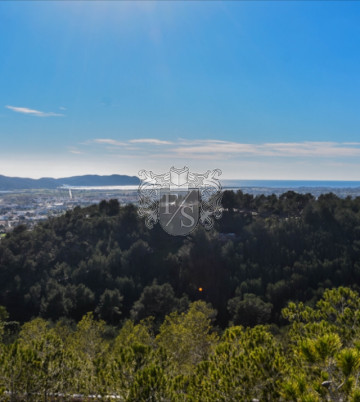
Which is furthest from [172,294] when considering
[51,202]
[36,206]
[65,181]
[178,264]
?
[65,181]

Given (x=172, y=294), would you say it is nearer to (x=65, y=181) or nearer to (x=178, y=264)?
(x=178, y=264)

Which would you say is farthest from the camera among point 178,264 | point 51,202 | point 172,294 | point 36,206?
point 51,202

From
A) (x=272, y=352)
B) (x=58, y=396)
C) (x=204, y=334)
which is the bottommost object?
(x=204, y=334)

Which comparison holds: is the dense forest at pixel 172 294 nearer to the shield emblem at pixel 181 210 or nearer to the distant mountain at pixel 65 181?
the shield emblem at pixel 181 210

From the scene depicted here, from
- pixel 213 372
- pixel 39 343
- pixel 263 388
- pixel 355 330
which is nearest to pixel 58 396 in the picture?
pixel 39 343

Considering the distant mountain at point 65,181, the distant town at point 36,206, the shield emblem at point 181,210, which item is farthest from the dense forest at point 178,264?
the distant mountain at point 65,181

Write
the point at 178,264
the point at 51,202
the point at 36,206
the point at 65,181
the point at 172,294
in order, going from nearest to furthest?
the point at 172,294 → the point at 178,264 → the point at 36,206 → the point at 51,202 → the point at 65,181

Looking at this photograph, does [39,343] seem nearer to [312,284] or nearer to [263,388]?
[263,388]
